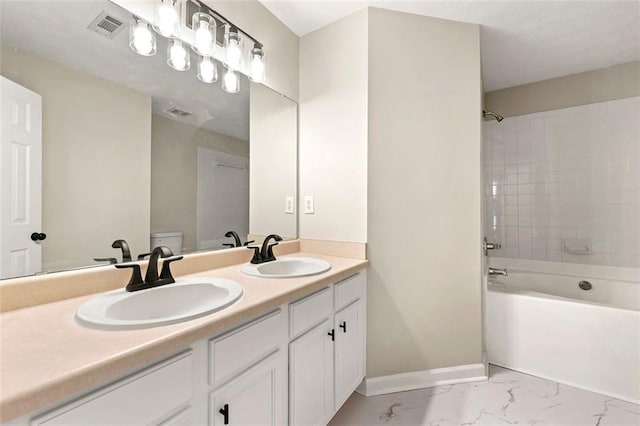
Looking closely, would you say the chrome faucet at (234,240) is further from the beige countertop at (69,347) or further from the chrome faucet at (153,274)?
the beige countertop at (69,347)

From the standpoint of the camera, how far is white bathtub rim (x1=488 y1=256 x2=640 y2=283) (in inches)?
90.7

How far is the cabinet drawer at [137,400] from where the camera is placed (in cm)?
54

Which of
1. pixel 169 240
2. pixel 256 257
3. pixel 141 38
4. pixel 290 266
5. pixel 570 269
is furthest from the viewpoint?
pixel 570 269

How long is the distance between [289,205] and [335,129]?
596 millimetres

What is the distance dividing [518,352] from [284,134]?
7.32ft

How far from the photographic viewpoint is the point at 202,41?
1352 mm

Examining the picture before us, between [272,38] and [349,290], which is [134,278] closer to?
[349,290]

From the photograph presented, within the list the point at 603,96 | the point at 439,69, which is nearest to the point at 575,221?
the point at 603,96

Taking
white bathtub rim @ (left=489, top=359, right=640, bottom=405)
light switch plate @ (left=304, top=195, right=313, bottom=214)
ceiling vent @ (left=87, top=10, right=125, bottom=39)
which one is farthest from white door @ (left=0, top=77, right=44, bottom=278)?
white bathtub rim @ (left=489, top=359, right=640, bottom=405)

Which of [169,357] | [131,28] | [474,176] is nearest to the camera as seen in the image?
[169,357]

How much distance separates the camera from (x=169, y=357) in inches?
28.0

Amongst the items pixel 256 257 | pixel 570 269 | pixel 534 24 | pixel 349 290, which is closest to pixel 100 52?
pixel 256 257

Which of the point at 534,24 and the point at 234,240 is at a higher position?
the point at 534,24

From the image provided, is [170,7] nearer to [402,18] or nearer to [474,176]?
[402,18]
